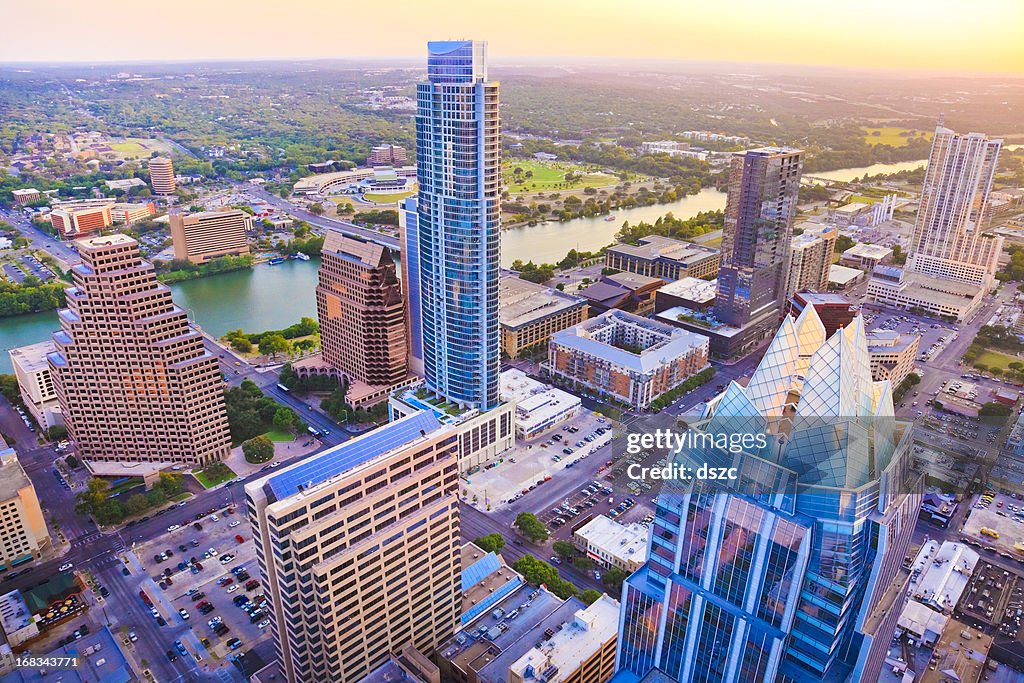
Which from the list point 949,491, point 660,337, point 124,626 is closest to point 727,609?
point 124,626

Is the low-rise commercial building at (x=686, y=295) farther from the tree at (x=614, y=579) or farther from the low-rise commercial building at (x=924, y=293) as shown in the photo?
the tree at (x=614, y=579)

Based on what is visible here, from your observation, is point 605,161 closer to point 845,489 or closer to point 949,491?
point 949,491

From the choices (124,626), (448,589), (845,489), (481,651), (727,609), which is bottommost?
(124,626)

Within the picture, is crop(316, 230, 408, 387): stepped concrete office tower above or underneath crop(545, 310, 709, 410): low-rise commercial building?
above

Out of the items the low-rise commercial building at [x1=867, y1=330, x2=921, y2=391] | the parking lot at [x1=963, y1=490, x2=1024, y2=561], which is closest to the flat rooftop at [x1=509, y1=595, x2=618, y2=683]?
the parking lot at [x1=963, y1=490, x2=1024, y2=561]

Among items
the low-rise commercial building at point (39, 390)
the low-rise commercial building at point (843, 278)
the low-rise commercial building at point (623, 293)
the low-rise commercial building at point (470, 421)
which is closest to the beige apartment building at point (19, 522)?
the low-rise commercial building at point (39, 390)

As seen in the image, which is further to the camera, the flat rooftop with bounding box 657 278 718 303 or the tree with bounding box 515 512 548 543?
the flat rooftop with bounding box 657 278 718 303

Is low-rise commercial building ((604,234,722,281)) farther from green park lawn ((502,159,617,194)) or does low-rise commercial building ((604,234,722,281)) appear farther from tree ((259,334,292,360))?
green park lawn ((502,159,617,194))
